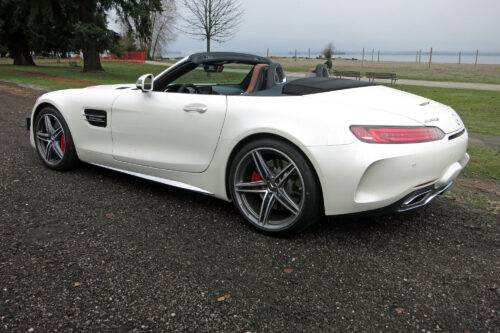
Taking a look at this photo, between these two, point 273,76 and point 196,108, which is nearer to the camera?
point 196,108

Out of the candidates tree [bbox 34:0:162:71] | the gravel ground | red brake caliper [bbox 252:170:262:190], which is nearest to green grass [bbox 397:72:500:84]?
tree [bbox 34:0:162:71]

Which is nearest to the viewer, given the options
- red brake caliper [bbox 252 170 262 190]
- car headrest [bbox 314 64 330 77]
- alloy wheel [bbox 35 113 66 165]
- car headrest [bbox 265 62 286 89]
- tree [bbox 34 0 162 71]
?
red brake caliper [bbox 252 170 262 190]

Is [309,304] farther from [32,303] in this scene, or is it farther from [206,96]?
[206,96]

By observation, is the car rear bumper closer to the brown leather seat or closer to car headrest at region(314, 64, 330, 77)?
the brown leather seat

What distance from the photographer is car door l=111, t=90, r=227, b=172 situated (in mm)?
3389

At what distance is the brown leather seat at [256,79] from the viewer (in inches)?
140

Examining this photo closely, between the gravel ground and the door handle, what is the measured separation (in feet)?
2.90

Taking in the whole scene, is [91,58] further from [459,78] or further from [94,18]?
[459,78]

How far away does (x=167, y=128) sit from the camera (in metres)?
3.61

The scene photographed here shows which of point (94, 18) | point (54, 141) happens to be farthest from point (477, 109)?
point (94, 18)

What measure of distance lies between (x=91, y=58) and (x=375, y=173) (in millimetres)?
26952

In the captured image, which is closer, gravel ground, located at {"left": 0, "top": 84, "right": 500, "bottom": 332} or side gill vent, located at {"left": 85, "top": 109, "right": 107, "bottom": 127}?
gravel ground, located at {"left": 0, "top": 84, "right": 500, "bottom": 332}

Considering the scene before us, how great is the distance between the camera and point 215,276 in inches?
103

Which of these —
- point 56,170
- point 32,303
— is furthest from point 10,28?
point 32,303
